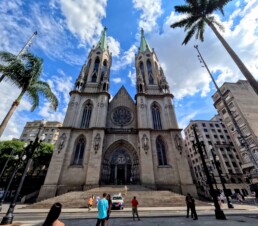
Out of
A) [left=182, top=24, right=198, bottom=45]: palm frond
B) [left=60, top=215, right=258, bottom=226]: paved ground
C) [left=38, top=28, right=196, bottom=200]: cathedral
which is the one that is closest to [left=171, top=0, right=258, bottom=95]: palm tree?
[left=182, top=24, right=198, bottom=45]: palm frond

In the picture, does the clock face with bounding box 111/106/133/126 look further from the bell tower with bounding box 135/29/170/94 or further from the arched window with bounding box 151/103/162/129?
the bell tower with bounding box 135/29/170/94

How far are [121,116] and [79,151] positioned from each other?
9.32m

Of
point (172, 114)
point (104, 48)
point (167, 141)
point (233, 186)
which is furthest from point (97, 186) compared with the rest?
point (233, 186)

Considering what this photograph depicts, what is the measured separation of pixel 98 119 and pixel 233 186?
127ft

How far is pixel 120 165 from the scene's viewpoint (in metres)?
22.7

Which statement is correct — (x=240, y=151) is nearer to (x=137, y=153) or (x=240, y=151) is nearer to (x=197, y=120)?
(x=197, y=120)

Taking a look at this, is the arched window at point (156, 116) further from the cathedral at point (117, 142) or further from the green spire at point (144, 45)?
the green spire at point (144, 45)

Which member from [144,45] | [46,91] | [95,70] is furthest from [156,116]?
[144,45]

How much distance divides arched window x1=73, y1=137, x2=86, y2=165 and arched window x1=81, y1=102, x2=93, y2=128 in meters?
2.71

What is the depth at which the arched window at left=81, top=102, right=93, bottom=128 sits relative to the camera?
82.1 ft

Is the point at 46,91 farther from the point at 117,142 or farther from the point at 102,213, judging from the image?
the point at 117,142

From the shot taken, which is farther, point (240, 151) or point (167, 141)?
point (240, 151)

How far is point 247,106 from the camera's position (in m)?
36.1

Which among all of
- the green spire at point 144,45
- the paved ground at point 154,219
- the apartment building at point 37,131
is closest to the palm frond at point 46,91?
the paved ground at point 154,219
